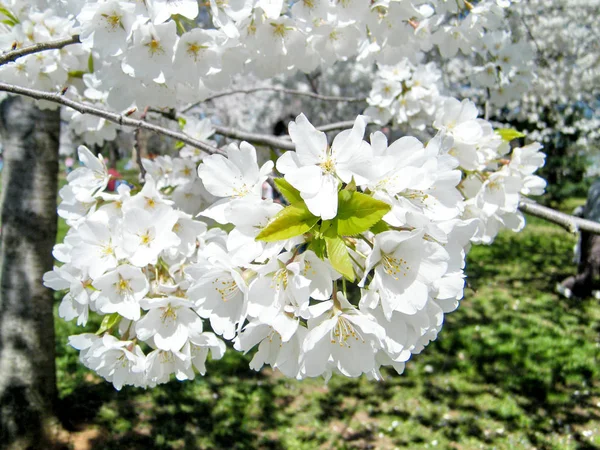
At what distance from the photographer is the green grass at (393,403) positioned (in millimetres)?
3502

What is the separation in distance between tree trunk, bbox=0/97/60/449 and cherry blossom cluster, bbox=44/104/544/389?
180cm

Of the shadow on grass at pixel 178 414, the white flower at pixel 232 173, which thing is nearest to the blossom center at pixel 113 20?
the white flower at pixel 232 173

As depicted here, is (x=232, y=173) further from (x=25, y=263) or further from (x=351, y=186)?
(x=25, y=263)

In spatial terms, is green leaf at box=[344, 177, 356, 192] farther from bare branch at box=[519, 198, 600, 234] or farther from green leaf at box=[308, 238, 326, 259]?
bare branch at box=[519, 198, 600, 234]

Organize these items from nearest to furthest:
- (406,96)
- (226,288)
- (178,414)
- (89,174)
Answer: (226,288), (89,174), (406,96), (178,414)

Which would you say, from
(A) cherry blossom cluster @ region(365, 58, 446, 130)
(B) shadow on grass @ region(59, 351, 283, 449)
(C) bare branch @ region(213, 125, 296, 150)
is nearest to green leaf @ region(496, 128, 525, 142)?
(C) bare branch @ region(213, 125, 296, 150)

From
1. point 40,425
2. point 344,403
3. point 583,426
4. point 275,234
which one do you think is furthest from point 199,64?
point 583,426

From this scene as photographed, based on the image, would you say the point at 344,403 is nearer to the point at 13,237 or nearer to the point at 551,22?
the point at 13,237

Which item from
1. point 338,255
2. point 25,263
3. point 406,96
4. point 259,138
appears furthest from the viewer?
point 25,263

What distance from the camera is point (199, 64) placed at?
146 cm

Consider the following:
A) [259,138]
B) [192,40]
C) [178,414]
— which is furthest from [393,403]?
[192,40]

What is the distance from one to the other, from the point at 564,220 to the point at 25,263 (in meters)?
2.92

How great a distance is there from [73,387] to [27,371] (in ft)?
3.15

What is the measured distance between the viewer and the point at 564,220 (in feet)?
5.51
